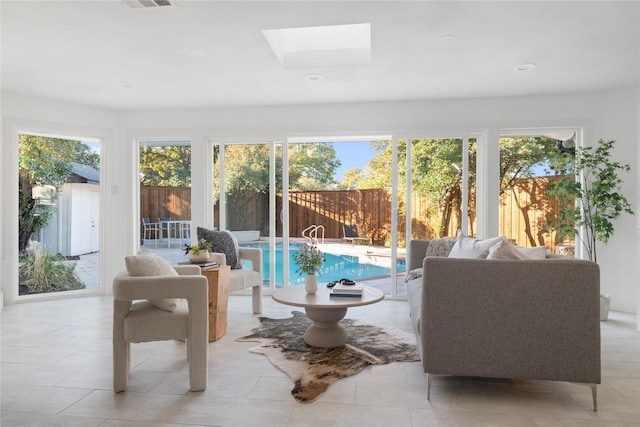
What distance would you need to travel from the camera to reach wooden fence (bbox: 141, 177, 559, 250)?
532cm

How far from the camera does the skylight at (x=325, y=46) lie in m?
3.76

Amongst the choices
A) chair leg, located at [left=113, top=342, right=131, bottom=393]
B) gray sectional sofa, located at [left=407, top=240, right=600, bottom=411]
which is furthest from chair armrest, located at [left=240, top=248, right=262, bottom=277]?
gray sectional sofa, located at [left=407, top=240, right=600, bottom=411]

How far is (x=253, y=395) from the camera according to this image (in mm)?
2527

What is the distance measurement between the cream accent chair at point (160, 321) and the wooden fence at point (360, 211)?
3.01m

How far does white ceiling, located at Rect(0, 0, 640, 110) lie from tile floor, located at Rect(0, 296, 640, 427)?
7.89 ft

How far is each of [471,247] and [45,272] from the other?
5066 mm

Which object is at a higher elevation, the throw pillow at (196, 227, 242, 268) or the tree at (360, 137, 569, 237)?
the tree at (360, 137, 569, 237)

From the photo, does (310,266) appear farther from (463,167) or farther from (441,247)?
(463,167)

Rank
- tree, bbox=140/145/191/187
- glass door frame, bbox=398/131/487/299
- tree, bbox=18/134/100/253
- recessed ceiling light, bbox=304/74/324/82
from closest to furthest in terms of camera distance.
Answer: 1. recessed ceiling light, bbox=304/74/324/82
2. glass door frame, bbox=398/131/487/299
3. tree, bbox=18/134/100/253
4. tree, bbox=140/145/191/187

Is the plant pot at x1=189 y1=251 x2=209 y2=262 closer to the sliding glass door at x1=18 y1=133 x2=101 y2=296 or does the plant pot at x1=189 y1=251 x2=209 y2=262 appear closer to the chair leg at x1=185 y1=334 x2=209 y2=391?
the chair leg at x1=185 y1=334 x2=209 y2=391

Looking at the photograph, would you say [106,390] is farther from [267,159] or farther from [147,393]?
[267,159]

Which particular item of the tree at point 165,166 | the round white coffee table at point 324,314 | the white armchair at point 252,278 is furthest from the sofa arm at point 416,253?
the tree at point 165,166

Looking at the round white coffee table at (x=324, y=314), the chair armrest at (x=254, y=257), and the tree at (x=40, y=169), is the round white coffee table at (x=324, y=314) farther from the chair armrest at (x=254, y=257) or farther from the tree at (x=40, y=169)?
the tree at (x=40, y=169)

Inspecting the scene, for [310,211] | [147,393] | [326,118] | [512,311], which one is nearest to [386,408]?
[512,311]
